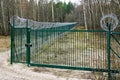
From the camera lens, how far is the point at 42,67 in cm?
907

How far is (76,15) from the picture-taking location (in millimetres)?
69938

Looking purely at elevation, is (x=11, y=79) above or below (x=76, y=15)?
below

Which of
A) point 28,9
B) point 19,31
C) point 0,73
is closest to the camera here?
point 0,73

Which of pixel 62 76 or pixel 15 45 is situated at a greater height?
pixel 15 45

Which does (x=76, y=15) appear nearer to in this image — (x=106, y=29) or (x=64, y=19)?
→ (x=64, y=19)

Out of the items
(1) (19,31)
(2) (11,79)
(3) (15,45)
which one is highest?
(1) (19,31)

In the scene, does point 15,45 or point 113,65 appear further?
point 15,45

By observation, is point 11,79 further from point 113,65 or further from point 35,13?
point 35,13

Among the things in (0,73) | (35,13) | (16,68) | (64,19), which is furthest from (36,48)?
(64,19)

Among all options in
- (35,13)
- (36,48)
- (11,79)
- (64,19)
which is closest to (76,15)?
(64,19)

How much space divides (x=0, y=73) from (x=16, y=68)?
0.79 metres

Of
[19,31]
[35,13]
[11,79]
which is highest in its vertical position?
[35,13]

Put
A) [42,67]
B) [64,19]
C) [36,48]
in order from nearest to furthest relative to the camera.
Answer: [42,67] → [36,48] → [64,19]

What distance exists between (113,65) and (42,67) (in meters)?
2.79
